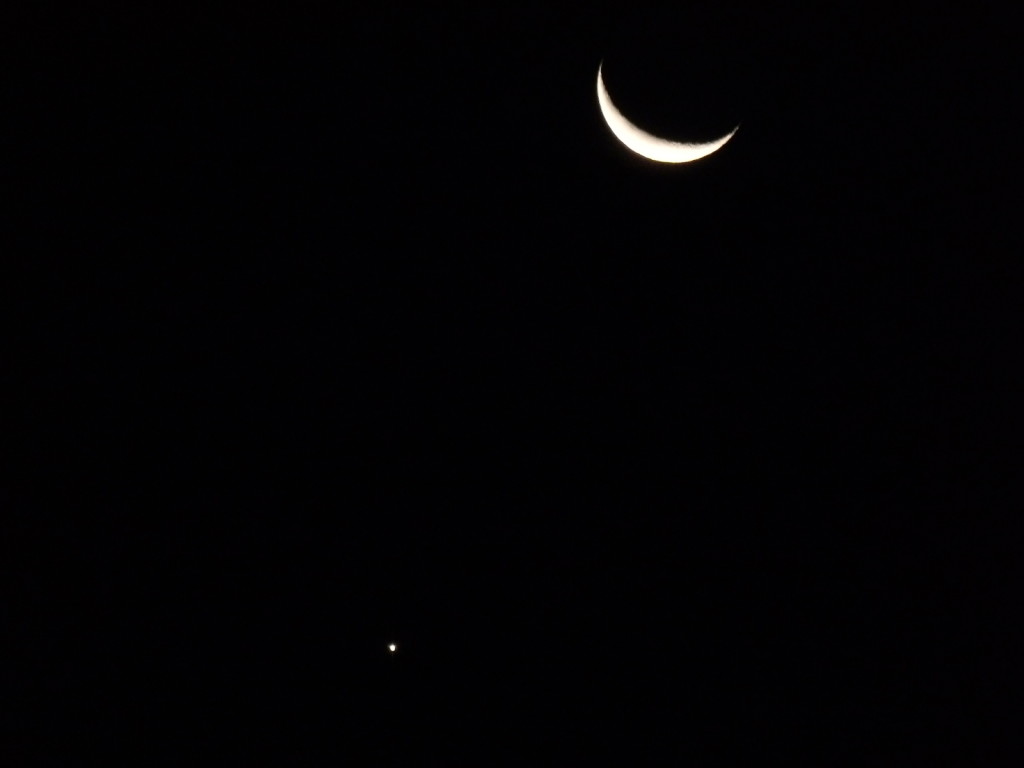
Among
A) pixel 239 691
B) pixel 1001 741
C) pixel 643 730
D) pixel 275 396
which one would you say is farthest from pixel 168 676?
pixel 1001 741

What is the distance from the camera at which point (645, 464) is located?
15.7ft

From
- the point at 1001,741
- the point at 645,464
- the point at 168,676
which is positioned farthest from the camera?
the point at 645,464

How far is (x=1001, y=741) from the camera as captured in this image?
4414mm

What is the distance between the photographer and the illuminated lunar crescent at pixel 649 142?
368 cm

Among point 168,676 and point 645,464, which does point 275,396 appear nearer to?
point 168,676

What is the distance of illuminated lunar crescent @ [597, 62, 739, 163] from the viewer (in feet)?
12.1

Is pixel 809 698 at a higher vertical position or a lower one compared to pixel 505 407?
lower

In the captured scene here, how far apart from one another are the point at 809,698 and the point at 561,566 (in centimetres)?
165

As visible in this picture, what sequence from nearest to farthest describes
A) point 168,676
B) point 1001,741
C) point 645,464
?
point 168,676 → point 1001,741 → point 645,464

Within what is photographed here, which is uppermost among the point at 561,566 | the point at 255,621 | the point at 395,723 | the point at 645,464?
the point at 645,464

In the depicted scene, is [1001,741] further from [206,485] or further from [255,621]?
[206,485]

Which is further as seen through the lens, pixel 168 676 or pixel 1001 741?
pixel 1001 741

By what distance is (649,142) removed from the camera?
3.69 m

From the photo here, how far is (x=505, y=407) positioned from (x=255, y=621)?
1868 mm
